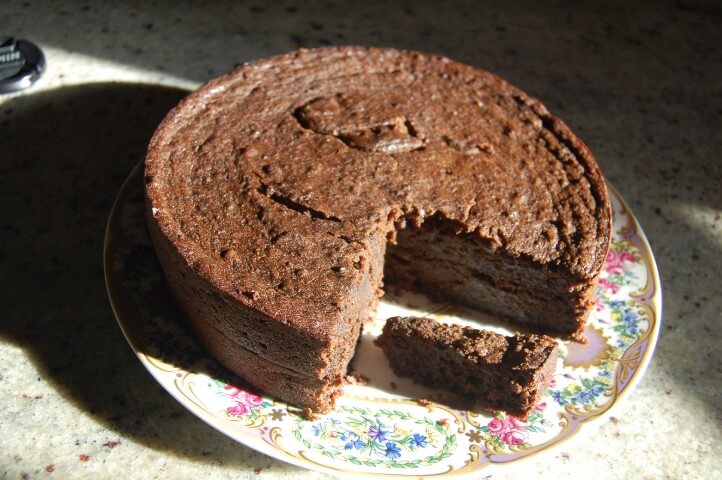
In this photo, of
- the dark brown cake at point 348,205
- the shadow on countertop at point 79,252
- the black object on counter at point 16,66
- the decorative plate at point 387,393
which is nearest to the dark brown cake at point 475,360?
the decorative plate at point 387,393

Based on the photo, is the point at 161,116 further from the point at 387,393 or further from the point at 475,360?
the point at 475,360

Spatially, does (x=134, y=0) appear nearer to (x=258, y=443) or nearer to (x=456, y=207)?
(x=456, y=207)

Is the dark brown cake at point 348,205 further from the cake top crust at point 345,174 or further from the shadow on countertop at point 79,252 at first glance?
the shadow on countertop at point 79,252

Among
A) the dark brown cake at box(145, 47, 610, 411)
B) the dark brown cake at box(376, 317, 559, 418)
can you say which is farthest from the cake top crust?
the dark brown cake at box(376, 317, 559, 418)

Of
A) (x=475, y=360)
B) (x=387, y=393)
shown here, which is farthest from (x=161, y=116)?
(x=475, y=360)

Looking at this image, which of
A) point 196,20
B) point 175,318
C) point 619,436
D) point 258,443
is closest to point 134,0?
point 196,20
